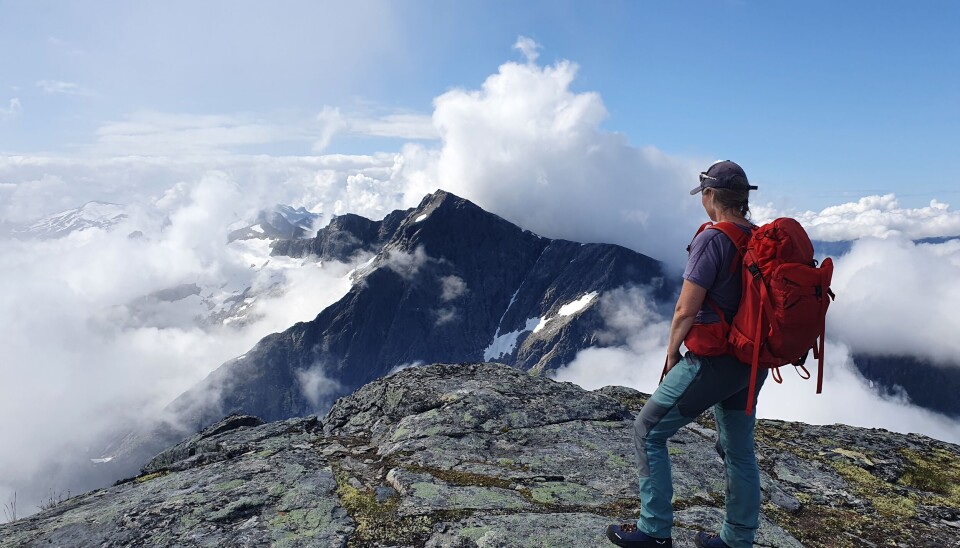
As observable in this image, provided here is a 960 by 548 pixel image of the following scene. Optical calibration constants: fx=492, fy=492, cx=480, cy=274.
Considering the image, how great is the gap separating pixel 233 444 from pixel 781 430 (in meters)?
17.5

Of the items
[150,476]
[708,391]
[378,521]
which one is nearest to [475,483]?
[378,521]

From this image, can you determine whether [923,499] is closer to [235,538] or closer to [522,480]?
[522,480]

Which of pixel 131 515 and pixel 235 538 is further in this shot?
pixel 131 515

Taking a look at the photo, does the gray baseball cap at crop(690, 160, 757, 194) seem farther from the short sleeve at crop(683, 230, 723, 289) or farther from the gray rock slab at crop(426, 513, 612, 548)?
the gray rock slab at crop(426, 513, 612, 548)

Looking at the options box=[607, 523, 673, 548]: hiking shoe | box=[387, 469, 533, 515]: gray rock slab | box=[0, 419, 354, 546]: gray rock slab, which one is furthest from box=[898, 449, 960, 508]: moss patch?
box=[0, 419, 354, 546]: gray rock slab

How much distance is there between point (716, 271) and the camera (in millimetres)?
6438

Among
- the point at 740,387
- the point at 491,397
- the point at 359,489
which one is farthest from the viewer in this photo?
the point at 491,397

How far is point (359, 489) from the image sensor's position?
9.63 meters

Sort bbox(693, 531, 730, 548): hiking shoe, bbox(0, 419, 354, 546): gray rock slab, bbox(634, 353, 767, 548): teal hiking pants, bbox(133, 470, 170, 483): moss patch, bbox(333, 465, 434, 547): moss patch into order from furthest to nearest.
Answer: bbox(133, 470, 170, 483): moss patch
bbox(0, 419, 354, 546): gray rock slab
bbox(333, 465, 434, 547): moss patch
bbox(693, 531, 730, 548): hiking shoe
bbox(634, 353, 767, 548): teal hiking pants

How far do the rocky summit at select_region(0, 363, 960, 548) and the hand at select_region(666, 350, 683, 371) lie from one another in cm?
287

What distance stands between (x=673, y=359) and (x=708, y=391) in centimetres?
67

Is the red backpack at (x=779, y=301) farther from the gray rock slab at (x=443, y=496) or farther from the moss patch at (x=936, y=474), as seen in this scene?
the moss patch at (x=936, y=474)

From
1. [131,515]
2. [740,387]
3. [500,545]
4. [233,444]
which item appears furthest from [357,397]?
[740,387]

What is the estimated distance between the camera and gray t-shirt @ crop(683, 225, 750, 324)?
643 centimetres
